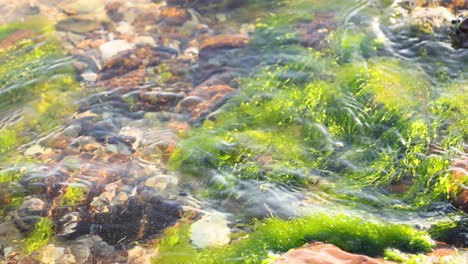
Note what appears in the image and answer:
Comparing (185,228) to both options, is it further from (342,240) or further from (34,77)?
(34,77)

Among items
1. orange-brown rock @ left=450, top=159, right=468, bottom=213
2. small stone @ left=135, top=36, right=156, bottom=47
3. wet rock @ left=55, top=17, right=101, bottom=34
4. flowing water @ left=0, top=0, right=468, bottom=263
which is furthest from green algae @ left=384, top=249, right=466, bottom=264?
wet rock @ left=55, top=17, right=101, bottom=34

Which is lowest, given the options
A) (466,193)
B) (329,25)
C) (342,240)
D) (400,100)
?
(342,240)

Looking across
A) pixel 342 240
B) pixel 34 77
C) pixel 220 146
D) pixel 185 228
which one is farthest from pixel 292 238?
pixel 34 77

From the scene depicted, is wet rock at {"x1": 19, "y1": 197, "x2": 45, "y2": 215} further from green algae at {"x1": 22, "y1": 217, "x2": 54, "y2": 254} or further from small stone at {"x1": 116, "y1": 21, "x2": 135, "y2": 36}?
small stone at {"x1": 116, "y1": 21, "x2": 135, "y2": 36}

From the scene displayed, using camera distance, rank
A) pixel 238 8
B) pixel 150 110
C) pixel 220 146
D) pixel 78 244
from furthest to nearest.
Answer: pixel 238 8 < pixel 150 110 < pixel 220 146 < pixel 78 244

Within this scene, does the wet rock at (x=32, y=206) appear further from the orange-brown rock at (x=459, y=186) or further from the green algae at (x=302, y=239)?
the orange-brown rock at (x=459, y=186)

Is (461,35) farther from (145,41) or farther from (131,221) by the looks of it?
(131,221)
